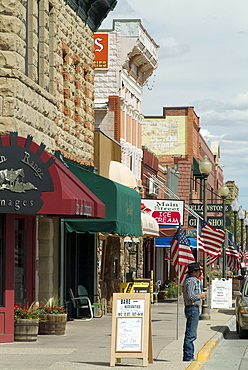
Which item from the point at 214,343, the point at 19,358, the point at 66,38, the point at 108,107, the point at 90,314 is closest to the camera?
the point at 19,358

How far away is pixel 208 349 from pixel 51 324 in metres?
3.88

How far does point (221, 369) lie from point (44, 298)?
263 inches

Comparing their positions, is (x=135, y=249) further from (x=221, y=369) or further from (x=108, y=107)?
(x=221, y=369)

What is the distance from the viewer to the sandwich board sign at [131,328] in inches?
536

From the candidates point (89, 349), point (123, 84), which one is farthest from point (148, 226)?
point (89, 349)

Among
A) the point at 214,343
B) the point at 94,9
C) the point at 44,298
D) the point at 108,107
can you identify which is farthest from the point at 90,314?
the point at 108,107

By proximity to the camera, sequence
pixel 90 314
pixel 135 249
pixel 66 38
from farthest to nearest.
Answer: pixel 135 249 → pixel 90 314 → pixel 66 38

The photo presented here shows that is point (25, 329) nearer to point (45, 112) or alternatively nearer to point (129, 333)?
point (129, 333)

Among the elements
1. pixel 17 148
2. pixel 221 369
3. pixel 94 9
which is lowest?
pixel 221 369

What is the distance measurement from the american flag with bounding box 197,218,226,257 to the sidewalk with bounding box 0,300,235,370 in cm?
429

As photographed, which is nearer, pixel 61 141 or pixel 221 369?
pixel 221 369

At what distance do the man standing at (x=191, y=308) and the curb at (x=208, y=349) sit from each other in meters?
0.29

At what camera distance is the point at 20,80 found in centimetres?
1702

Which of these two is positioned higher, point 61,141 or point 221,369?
point 61,141
